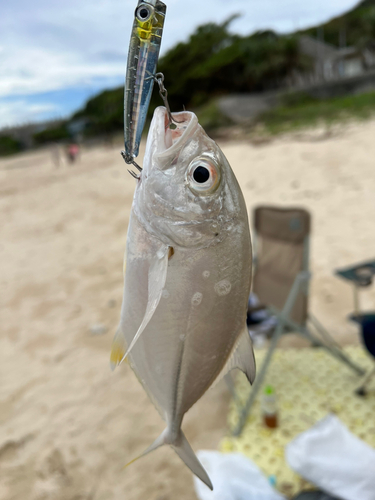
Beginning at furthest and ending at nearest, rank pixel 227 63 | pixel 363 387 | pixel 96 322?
pixel 227 63 → pixel 96 322 → pixel 363 387

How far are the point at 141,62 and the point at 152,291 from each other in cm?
41

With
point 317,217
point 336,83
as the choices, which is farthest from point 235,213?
point 336,83

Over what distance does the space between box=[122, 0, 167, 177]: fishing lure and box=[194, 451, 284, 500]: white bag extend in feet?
6.03

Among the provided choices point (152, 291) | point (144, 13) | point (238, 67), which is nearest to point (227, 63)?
point (238, 67)

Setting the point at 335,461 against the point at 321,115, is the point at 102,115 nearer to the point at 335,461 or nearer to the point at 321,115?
the point at 321,115

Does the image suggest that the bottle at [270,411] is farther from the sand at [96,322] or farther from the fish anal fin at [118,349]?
the fish anal fin at [118,349]

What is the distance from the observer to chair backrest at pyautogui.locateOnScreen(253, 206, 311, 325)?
3396 millimetres

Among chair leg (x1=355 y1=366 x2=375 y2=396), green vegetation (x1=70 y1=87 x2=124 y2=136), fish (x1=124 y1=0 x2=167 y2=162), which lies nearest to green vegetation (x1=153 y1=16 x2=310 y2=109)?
green vegetation (x1=70 y1=87 x2=124 y2=136)

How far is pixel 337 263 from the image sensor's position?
5336 mm

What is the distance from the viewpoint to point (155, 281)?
751 millimetres

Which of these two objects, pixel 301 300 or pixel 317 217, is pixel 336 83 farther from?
pixel 301 300

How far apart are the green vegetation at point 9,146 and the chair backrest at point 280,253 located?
44.2 meters

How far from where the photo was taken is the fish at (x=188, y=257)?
2.60 feet

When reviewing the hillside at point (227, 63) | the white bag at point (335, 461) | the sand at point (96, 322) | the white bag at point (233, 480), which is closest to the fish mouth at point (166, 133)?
the white bag at point (233, 480)
